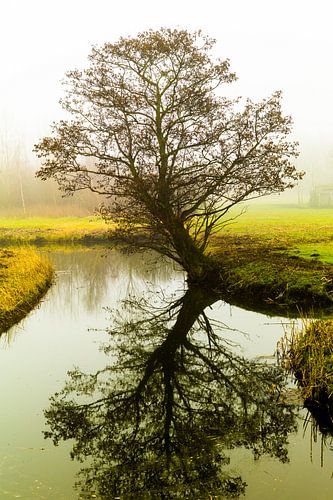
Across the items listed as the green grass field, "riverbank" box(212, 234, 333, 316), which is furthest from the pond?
the green grass field

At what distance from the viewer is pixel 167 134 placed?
21.1 metres

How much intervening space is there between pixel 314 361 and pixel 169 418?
364cm

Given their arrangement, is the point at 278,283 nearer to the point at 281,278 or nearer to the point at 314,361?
the point at 281,278

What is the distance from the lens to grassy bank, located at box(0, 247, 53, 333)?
17.6m

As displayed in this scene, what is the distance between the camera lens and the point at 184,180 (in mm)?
21609

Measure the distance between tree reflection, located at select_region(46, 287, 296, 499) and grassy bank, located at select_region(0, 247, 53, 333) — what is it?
4668 mm

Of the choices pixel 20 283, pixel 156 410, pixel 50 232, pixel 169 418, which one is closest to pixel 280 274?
pixel 156 410

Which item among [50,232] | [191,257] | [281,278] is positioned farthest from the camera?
[50,232]

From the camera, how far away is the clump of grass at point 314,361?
33.4 feet

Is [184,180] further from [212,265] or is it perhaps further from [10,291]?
[10,291]

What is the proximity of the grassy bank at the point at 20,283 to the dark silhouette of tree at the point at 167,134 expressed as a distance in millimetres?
5094

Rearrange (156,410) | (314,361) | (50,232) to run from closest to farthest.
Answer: (156,410), (314,361), (50,232)

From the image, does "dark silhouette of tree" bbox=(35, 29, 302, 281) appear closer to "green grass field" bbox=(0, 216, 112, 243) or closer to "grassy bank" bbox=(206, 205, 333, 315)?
"grassy bank" bbox=(206, 205, 333, 315)

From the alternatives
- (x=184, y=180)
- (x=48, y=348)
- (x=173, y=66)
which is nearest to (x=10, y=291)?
(x=48, y=348)
